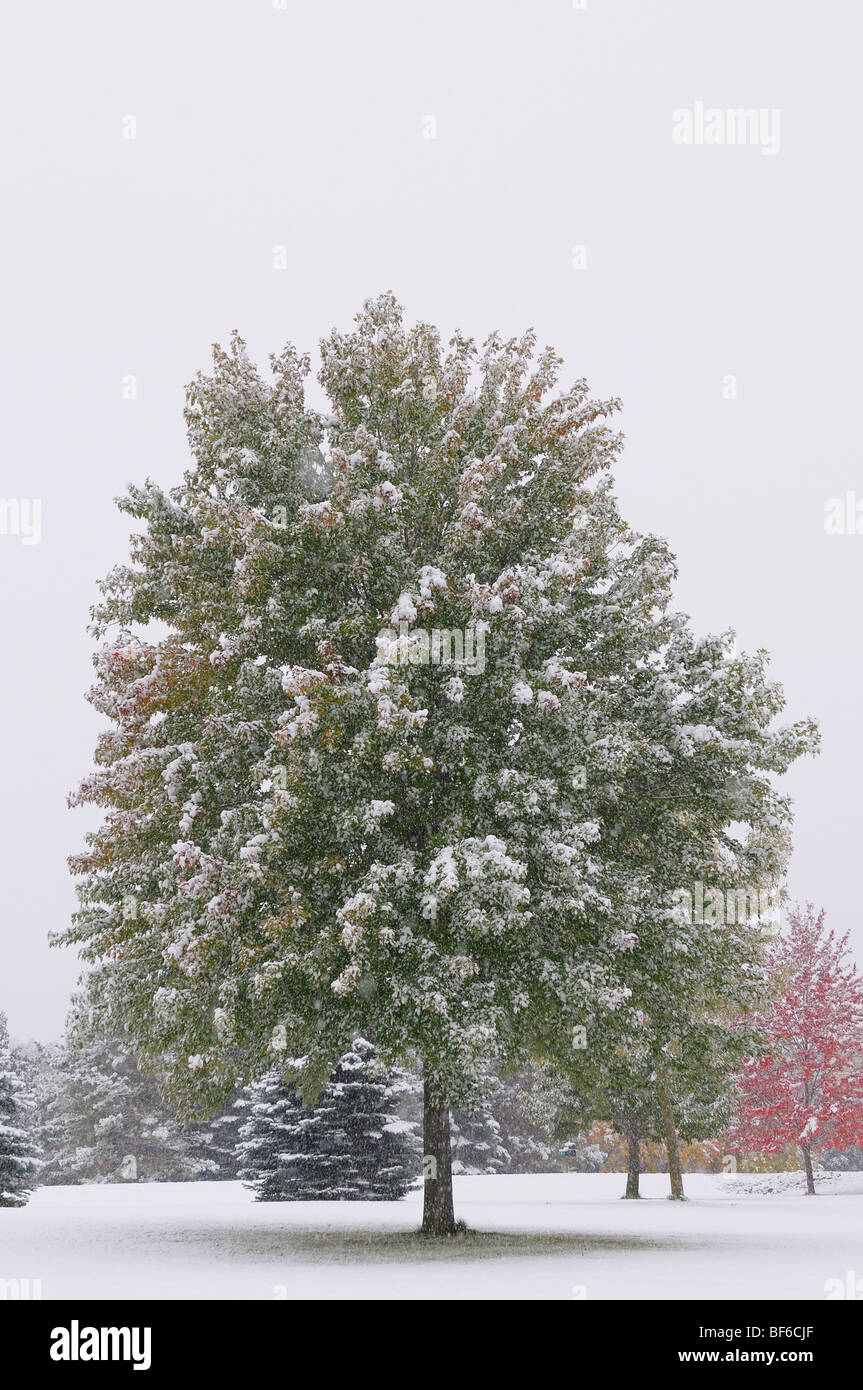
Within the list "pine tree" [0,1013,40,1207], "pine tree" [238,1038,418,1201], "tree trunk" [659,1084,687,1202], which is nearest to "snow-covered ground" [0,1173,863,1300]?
"pine tree" [0,1013,40,1207]

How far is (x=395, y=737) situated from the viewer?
1412 centimetres

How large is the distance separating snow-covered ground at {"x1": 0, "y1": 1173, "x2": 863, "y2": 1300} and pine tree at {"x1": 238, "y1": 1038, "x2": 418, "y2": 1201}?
1.85m

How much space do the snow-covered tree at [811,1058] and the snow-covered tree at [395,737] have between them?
1767 centimetres

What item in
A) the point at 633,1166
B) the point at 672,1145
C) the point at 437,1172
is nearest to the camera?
the point at 437,1172

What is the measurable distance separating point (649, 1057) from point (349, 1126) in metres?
14.9

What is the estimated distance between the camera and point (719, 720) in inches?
623

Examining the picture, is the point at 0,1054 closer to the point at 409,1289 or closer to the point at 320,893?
the point at 320,893

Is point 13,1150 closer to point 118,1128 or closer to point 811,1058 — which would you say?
point 118,1128

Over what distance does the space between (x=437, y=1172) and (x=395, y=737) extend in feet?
22.0

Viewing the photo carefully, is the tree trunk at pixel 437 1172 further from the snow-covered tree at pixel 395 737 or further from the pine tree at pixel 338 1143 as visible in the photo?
the pine tree at pixel 338 1143

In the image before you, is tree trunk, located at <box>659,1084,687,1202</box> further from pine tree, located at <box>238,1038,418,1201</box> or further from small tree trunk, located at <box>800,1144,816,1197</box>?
pine tree, located at <box>238,1038,418,1201</box>

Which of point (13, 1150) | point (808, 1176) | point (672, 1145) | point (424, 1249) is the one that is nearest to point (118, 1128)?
point (13, 1150)

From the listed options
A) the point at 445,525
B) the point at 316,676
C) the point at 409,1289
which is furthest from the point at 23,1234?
the point at 445,525

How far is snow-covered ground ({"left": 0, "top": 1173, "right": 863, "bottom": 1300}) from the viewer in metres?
11.2
